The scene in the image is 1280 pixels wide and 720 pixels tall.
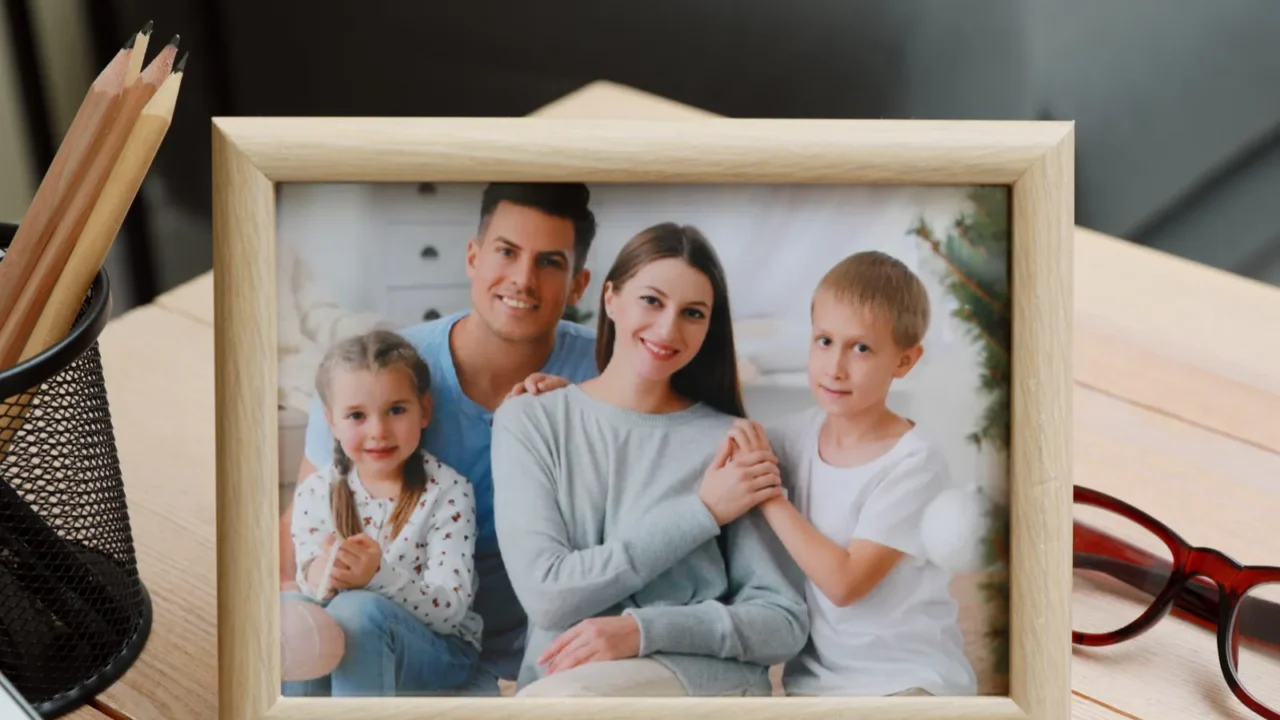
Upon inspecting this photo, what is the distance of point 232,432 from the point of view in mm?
354

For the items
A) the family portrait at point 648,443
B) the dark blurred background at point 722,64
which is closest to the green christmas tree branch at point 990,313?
the family portrait at point 648,443

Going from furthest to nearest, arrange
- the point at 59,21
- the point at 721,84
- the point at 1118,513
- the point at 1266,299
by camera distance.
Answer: the point at 721,84
the point at 59,21
the point at 1266,299
the point at 1118,513

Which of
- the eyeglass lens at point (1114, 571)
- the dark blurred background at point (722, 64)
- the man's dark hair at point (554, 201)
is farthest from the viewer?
the dark blurred background at point (722, 64)

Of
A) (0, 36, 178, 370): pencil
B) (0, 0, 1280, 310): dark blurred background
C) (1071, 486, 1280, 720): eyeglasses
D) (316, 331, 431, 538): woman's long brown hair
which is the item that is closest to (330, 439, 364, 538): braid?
(316, 331, 431, 538): woman's long brown hair

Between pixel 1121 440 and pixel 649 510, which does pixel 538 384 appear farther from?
pixel 1121 440

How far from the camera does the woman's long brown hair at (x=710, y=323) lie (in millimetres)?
357

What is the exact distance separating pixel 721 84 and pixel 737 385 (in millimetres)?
629

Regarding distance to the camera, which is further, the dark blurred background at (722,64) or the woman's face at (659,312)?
the dark blurred background at (722,64)

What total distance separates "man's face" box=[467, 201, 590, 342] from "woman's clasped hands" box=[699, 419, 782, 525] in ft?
0.21

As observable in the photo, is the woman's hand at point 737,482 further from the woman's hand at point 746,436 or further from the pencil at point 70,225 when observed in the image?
the pencil at point 70,225

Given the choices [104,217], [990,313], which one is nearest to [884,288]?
[990,313]

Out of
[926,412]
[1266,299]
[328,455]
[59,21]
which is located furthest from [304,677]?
[59,21]

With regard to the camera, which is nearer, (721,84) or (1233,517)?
(1233,517)

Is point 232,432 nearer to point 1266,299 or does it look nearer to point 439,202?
point 439,202
